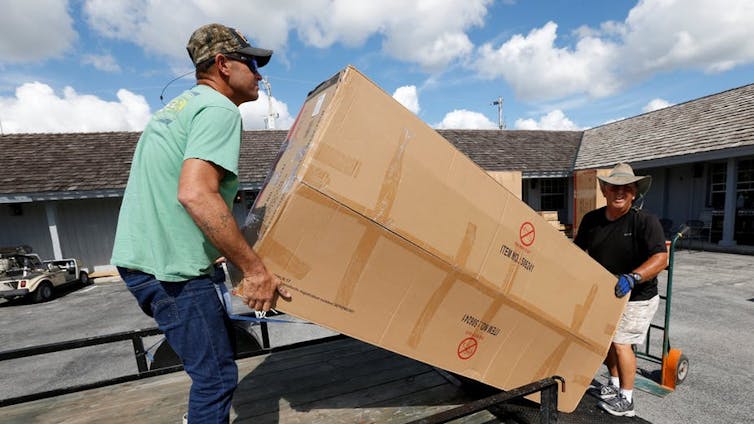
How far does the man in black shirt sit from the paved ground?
0.74m

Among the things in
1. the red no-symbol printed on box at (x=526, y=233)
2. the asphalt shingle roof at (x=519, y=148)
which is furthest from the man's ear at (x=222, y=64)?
the asphalt shingle roof at (x=519, y=148)

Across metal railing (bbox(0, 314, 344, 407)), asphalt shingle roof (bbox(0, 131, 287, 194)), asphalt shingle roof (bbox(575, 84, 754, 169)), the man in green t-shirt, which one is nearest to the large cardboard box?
the man in green t-shirt

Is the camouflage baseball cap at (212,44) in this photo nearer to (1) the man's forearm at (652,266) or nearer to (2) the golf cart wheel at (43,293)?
(1) the man's forearm at (652,266)

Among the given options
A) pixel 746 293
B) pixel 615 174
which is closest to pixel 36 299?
pixel 615 174

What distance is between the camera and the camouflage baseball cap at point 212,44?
139 cm

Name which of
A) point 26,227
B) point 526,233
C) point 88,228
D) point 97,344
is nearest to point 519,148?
point 526,233

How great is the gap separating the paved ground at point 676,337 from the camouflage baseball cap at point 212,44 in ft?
12.3

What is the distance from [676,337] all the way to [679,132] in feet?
35.6

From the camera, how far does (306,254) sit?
134 centimetres

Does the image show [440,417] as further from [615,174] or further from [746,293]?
[746,293]

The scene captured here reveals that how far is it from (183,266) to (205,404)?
0.55m

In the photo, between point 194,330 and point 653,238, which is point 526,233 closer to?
point 653,238

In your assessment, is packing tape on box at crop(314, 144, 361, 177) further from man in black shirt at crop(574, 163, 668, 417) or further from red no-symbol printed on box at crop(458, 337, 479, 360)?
man in black shirt at crop(574, 163, 668, 417)

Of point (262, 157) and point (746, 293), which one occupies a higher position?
point (262, 157)
